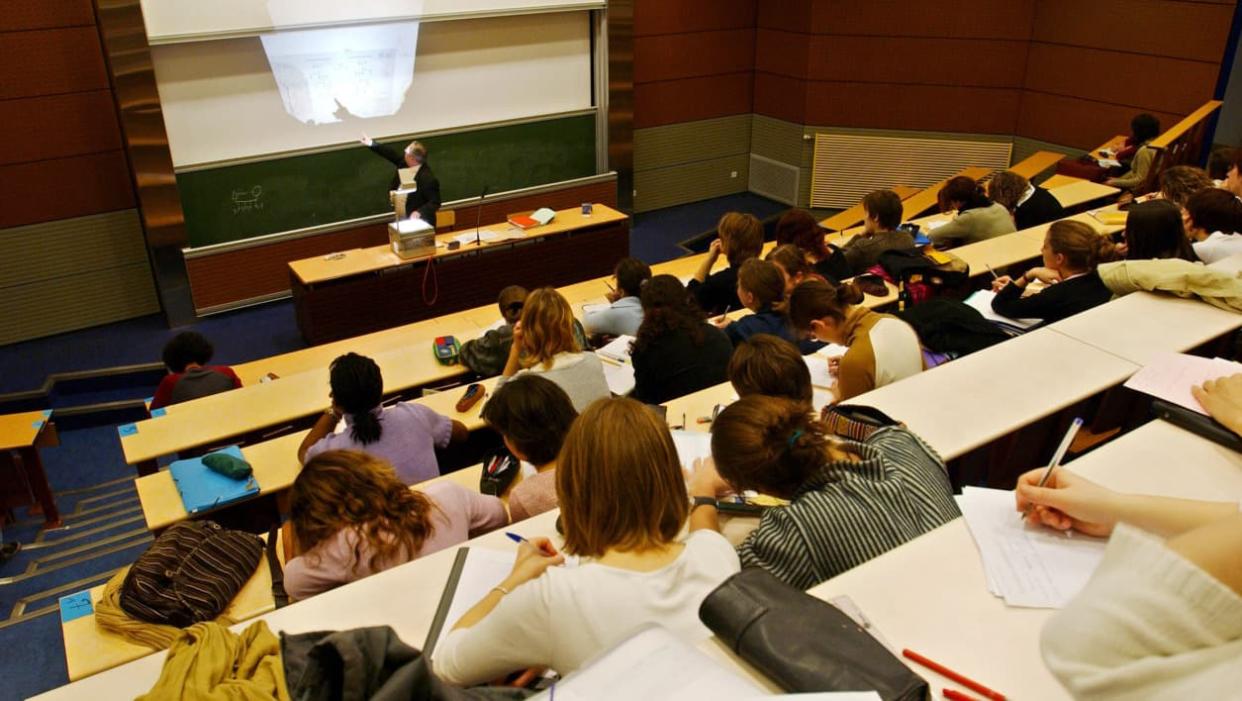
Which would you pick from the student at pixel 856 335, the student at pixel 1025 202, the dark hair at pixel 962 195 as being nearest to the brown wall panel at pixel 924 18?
the student at pixel 1025 202

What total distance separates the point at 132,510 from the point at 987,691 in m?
4.65

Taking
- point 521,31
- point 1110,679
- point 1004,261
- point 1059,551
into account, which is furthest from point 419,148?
point 1110,679

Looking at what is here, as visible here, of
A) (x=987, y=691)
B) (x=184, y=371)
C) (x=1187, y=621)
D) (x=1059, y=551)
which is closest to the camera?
(x=1187, y=621)

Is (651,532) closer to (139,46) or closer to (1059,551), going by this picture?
(1059,551)

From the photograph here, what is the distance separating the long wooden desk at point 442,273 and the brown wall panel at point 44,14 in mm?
2153

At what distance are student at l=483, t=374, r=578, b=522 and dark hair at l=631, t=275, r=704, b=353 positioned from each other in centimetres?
110

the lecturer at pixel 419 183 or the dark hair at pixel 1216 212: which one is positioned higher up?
the dark hair at pixel 1216 212

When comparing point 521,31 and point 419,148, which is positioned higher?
point 521,31

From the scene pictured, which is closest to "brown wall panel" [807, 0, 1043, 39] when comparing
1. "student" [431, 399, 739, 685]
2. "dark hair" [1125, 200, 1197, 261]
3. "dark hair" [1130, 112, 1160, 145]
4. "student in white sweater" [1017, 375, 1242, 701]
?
"dark hair" [1130, 112, 1160, 145]

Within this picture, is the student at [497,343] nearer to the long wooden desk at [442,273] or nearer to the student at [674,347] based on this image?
the student at [674,347]

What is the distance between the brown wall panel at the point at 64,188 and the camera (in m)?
6.14

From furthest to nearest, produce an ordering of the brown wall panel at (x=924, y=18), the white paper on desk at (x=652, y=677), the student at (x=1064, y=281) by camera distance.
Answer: the brown wall panel at (x=924, y=18), the student at (x=1064, y=281), the white paper on desk at (x=652, y=677)

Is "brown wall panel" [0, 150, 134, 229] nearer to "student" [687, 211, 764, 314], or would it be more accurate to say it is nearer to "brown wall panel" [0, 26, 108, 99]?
"brown wall panel" [0, 26, 108, 99]

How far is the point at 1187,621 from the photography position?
88 centimetres
